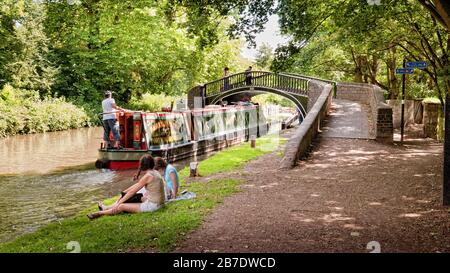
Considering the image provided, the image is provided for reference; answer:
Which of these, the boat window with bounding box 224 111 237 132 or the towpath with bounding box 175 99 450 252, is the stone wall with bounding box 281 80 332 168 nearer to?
the towpath with bounding box 175 99 450 252

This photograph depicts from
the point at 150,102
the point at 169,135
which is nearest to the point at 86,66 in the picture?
the point at 150,102

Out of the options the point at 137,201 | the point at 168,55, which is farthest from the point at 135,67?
the point at 137,201

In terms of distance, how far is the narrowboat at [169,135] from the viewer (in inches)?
587

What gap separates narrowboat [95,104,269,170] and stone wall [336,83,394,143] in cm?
634

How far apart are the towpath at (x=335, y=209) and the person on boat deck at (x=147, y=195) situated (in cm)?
105

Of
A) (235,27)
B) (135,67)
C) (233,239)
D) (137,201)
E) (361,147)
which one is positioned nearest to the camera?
(233,239)

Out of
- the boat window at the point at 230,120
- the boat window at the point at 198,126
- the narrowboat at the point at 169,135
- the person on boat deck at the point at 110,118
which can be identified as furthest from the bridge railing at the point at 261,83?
the person on boat deck at the point at 110,118

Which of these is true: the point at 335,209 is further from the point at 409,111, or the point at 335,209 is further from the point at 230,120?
the point at 230,120

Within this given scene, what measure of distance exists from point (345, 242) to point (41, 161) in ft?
46.8

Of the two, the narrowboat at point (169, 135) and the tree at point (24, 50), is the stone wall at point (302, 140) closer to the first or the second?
the narrowboat at point (169, 135)

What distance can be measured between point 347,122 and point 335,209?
412 inches

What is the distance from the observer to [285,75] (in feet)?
86.8

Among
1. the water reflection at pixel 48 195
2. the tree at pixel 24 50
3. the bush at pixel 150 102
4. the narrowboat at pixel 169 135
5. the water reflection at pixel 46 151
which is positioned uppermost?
the tree at pixel 24 50

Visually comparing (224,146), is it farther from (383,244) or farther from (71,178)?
(383,244)
